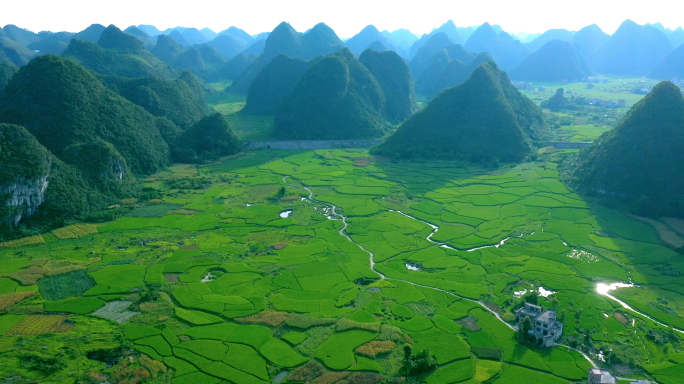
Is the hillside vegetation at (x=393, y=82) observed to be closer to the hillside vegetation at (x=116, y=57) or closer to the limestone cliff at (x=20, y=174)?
the hillside vegetation at (x=116, y=57)

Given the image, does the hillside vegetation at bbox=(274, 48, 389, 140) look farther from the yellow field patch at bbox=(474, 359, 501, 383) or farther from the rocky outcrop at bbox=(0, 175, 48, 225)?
the yellow field patch at bbox=(474, 359, 501, 383)

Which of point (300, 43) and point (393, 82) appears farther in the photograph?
point (300, 43)

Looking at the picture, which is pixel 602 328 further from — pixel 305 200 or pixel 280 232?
pixel 305 200

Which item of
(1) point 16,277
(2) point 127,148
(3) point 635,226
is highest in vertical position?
(2) point 127,148

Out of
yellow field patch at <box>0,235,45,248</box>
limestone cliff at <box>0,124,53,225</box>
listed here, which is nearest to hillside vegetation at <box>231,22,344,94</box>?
limestone cliff at <box>0,124,53,225</box>

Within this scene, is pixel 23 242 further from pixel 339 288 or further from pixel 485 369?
pixel 485 369

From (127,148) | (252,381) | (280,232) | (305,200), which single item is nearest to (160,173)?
(127,148)

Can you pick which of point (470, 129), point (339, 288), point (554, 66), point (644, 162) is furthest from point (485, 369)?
point (554, 66)

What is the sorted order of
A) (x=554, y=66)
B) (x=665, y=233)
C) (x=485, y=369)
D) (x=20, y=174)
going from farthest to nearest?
(x=554, y=66), (x=665, y=233), (x=20, y=174), (x=485, y=369)
